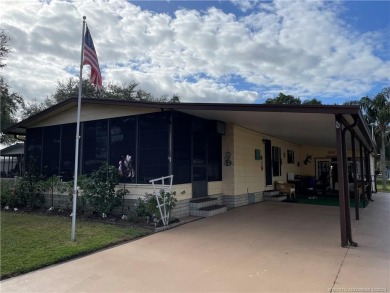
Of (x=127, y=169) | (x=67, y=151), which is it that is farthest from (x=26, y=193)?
(x=127, y=169)

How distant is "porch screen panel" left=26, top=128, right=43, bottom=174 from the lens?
10.1 meters

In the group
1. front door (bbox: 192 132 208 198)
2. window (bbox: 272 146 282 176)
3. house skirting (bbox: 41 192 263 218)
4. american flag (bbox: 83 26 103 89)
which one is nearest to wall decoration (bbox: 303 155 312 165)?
window (bbox: 272 146 282 176)

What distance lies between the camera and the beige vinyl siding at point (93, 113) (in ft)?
27.4

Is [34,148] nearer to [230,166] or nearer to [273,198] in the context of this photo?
[230,166]

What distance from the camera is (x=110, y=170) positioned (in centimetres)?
772

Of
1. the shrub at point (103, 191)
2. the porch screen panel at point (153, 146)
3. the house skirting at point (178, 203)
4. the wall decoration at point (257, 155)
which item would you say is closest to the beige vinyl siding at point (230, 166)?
the house skirting at point (178, 203)

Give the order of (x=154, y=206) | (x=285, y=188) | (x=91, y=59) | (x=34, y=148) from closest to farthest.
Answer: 1. (x=91, y=59)
2. (x=154, y=206)
3. (x=34, y=148)
4. (x=285, y=188)

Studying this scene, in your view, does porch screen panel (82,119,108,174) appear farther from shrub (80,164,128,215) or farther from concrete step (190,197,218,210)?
concrete step (190,197,218,210)

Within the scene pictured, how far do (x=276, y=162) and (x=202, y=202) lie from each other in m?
6.68

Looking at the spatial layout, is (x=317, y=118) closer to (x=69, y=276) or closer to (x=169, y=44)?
(x=69, y=276)

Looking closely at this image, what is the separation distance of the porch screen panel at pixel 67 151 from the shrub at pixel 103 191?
2.13 meters

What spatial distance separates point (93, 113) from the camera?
9156 mm

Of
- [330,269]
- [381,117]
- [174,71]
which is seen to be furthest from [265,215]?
[381,117]

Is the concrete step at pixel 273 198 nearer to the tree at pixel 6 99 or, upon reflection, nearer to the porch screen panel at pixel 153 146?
the porch screen panel at pixel 153 146
